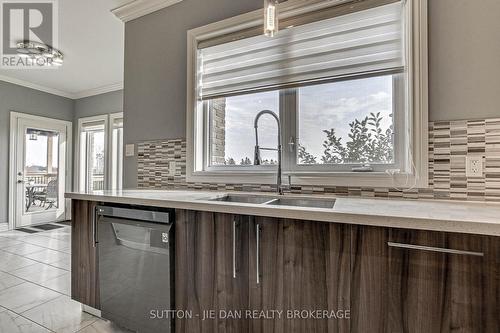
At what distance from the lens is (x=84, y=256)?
182 cm

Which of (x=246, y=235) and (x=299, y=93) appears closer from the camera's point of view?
(x=246, y=235)

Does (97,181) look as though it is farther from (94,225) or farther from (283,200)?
(283,200)

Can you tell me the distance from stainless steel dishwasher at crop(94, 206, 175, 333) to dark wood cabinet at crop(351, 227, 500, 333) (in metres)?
0.97

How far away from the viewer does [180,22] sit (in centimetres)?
233

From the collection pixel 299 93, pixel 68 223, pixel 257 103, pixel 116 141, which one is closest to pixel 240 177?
pixel 257 103

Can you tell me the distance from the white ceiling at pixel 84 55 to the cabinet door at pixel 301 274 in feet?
8.49

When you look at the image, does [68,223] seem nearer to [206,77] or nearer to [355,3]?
[206,77]

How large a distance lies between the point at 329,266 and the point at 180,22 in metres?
2.30

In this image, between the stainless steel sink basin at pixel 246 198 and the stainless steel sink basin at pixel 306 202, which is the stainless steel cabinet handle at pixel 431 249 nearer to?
the stainless steel sink basin at pixel 306 202

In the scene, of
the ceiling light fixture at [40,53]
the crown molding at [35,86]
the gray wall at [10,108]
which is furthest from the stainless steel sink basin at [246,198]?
the crown molding at [35,86]

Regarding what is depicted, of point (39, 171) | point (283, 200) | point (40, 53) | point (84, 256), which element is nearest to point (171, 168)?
point (84, 256)

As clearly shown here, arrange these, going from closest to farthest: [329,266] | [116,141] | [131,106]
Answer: [329,266], [131,106], [116,141]

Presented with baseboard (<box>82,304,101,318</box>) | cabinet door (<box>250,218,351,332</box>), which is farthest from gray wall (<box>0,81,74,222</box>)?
cabinet door (<box>250,218,351,332</box>)

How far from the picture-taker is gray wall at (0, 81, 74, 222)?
14.1ft
